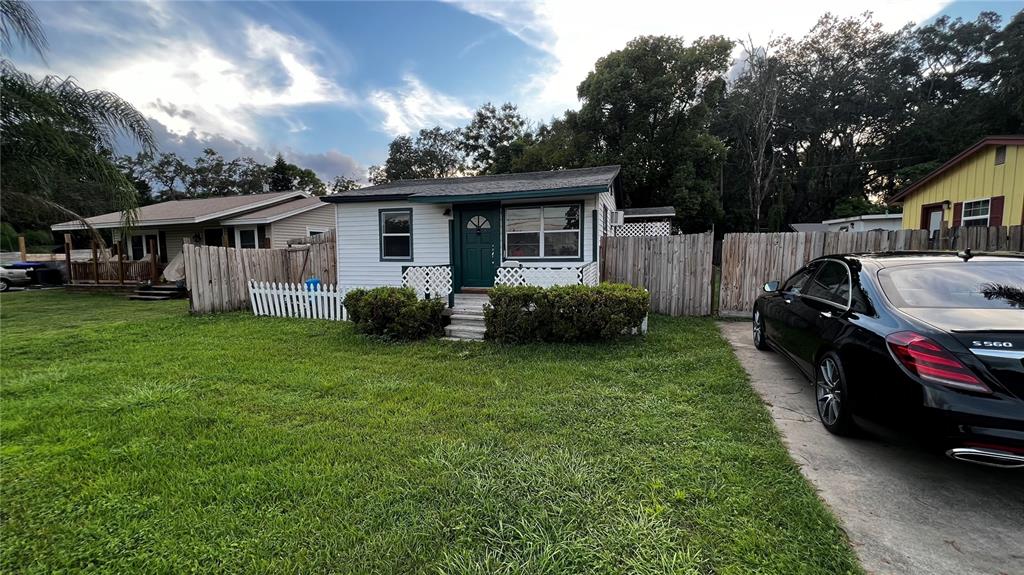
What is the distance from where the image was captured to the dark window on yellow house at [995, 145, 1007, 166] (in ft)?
32.1

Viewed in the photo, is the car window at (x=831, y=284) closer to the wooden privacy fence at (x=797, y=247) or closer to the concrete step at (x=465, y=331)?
the wooden privacy fence at (x=797, y=247)

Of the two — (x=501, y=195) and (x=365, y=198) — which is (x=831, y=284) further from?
(x=365, y=198)

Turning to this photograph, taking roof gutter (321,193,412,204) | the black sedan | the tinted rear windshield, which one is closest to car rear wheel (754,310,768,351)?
the black sedan

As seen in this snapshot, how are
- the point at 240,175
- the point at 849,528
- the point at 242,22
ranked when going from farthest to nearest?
the point at 240,175
the point at 242,22
the point at 849,528

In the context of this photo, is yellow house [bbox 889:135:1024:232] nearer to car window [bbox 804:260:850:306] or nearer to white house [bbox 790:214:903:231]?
white house [bbox 790:214:903:231]

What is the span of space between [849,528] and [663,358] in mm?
3324

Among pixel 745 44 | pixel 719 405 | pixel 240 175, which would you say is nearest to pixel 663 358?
pixel 719 405

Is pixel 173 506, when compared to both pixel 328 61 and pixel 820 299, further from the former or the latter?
pixel 328 61

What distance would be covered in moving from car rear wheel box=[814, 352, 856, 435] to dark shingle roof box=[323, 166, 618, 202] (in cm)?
555

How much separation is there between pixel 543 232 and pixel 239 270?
7597mm

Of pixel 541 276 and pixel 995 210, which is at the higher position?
pixel 995 210

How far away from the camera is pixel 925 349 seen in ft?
8.05

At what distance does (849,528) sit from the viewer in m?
2.27

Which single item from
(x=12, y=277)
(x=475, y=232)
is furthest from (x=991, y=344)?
(x=12, y=277)
